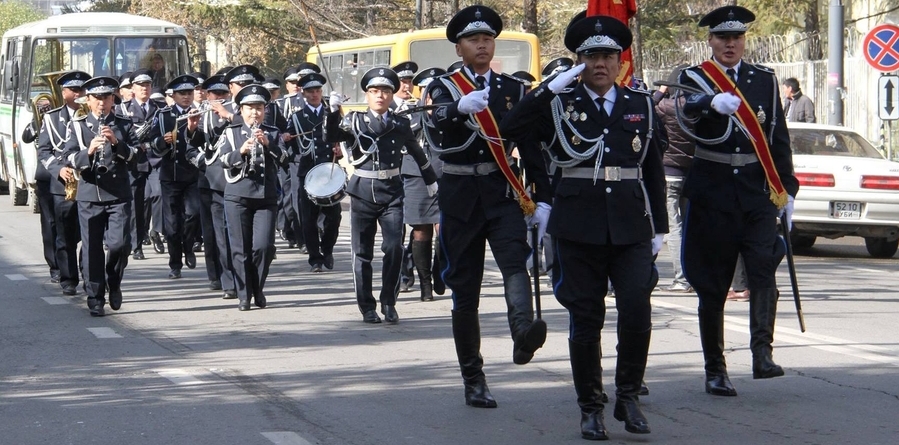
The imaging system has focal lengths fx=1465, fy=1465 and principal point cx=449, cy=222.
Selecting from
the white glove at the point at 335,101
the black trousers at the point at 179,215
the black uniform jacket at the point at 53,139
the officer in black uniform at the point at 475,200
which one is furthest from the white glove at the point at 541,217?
the black trousers at the point at 179,215

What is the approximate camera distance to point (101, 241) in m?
11.5

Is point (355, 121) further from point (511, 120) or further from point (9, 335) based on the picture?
point (511, 120)

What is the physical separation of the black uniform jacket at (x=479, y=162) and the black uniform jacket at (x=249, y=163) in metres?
4.40

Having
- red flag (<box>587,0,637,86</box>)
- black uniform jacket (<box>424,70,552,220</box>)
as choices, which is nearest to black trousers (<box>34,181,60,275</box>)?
red flag (<box>587,0,637,86</box>)

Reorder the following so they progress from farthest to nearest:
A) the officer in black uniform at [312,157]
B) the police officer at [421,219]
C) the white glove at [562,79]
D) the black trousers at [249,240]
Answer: the officer in black uniform at [312,157] → the police officer at [421,219] → the black trousers at [249,240] → the white glove at [562,79]

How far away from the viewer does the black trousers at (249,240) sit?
461 inches

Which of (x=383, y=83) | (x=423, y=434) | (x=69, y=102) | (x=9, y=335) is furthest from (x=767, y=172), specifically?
(x=69, y=102)

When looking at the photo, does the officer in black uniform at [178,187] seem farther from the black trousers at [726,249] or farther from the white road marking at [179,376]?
the black trousers at [726,249]

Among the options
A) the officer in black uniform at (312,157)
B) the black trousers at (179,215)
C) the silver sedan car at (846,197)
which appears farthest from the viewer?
the silver sedan car at (846,197)

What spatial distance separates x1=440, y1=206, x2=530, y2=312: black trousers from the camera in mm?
7312

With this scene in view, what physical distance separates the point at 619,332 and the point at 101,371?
11.8ft

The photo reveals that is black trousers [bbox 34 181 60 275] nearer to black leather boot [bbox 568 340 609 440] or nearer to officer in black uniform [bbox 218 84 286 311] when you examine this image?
officer in black uniform [bbox 218 84 286 311]

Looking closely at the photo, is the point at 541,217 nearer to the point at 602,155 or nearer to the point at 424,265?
the point at 602,155

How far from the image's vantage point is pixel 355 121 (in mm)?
10945
